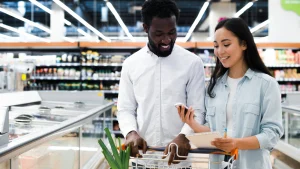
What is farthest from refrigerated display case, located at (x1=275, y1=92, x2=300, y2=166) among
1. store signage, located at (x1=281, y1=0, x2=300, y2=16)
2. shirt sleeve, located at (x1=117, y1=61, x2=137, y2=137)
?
shirt sleeve, located at (x1=117, y1=61, x2=137, y2=137)

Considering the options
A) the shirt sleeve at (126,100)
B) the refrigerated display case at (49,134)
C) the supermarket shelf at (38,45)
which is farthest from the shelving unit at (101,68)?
the shirt sleeve at (126,100)

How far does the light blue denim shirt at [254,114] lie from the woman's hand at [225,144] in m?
0.19

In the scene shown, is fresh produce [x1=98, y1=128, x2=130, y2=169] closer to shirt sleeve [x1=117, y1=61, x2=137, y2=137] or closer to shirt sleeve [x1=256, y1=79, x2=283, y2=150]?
shirt sleeve [x1=117, y1=61, x2=137, y2=137]

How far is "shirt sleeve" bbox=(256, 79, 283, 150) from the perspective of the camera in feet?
5.05

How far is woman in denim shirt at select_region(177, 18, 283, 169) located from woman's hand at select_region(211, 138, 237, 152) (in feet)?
0.24

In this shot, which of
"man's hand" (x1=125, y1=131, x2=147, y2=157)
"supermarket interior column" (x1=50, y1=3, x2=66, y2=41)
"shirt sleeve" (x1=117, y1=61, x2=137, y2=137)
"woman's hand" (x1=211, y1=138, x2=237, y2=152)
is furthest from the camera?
"supermarket interior column" (x1=50, y1=3, x2=66, y2=41)

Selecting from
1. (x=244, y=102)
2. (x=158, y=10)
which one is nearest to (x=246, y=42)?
(x=244, y=102)

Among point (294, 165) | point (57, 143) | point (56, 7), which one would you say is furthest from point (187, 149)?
point (56, 7)

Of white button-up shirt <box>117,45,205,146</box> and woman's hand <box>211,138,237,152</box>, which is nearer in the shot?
woman's hand <box>211,138,237,152</box>

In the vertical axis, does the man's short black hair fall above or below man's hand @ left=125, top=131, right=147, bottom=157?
above

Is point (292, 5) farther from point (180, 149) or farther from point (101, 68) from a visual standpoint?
point (180, 149)

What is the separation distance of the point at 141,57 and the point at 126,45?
21.9ft

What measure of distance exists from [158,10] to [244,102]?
2.05ft

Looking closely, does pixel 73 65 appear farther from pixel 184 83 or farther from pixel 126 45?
pixel 184 83
